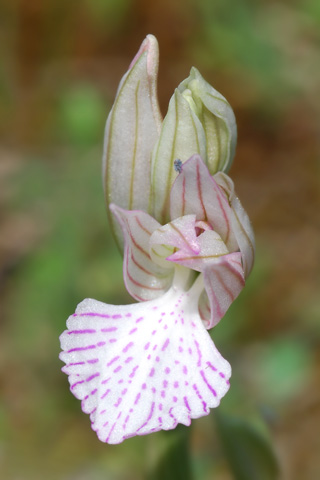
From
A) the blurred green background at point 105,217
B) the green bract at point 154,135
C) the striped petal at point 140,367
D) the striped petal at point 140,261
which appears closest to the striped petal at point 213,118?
the green bract at point 154,135

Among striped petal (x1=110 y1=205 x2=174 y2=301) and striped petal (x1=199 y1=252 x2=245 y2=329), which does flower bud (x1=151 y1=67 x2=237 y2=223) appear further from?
striped petal (x1=199 y1=252 x2=245 y2=329)

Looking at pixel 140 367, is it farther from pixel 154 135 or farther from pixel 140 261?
pixel 154 135

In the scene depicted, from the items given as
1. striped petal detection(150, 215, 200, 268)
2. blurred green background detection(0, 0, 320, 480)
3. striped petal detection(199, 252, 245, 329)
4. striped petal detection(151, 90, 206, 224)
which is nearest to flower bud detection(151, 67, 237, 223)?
striped petal detection(151, 90, 206, 224)

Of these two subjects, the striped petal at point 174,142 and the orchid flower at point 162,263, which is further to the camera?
the striped petal at point 174,142

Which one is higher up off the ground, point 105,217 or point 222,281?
point 222,281

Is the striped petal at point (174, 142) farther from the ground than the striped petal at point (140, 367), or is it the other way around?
the striped petal at point (174, 142)

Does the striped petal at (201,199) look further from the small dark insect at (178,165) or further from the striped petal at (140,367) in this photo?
the striped petal at (140,367)

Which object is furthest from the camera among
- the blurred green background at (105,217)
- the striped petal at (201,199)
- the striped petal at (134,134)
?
the blurred green background at (105,217)

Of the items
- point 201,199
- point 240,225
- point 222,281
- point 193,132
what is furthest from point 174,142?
point 222,281
